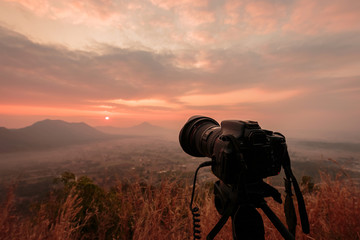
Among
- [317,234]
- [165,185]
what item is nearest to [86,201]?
[165,185]

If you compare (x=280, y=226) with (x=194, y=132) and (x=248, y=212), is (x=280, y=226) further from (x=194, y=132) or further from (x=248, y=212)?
(x=194, y=132)

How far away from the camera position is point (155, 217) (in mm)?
2381

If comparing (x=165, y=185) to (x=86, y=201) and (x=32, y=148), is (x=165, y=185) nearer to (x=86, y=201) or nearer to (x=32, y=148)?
(x=86, y=201)

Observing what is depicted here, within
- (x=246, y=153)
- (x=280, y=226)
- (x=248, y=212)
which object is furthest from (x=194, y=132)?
(x=280, y=226)

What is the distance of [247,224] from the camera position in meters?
0.91

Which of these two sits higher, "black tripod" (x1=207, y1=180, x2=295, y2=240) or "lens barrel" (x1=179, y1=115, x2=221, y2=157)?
"lens barrel" (x1=179, y1=115, x2=221, y2=157)

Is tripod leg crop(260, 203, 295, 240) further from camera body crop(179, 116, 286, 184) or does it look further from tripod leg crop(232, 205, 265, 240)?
camera body crop(179, 116, 286, 184)

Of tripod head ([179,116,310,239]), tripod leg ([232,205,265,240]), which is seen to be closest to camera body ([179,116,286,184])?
tripod head ([179,116,310,239])

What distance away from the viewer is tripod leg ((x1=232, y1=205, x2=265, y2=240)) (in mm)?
895

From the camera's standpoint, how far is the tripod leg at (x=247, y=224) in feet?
2.94

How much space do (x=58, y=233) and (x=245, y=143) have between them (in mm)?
2927

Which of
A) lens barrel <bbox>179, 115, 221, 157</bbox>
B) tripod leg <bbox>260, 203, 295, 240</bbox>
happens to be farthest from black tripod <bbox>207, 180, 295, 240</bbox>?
lens barrel <bbox>179, 115, 221, 157</bbox>

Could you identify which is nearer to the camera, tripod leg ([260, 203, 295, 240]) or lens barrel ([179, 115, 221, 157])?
tripod leg ([260, 203, 295, 240])

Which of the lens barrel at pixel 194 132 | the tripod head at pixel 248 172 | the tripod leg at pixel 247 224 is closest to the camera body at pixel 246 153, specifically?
the tripod head at pixel 248 172
